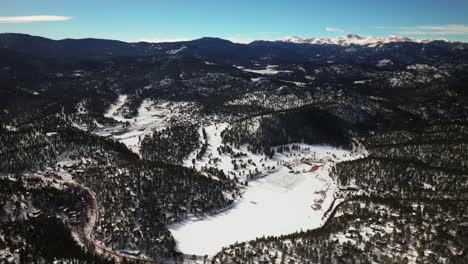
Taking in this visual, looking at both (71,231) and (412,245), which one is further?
(71,231)

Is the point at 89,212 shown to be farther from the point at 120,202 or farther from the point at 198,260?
the point at 198,260

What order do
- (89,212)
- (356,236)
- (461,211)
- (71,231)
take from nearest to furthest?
1. (356,236)
2. (461,211)
3. (71,231)
4. (89,212)

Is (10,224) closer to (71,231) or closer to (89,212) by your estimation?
(71,231)

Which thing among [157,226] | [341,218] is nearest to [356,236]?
[341,218]

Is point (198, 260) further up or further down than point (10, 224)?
further down

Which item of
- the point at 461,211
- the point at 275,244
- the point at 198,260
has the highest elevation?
the point at 461,211

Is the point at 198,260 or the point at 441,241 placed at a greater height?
the point at 441,241

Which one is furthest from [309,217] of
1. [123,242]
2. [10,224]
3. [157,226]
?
[10,224]

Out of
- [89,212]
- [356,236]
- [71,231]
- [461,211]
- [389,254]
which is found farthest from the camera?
[89,212]

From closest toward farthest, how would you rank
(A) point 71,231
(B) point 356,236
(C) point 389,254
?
(C) point 389,254, (B) point 356,236, (A) point 71,231
